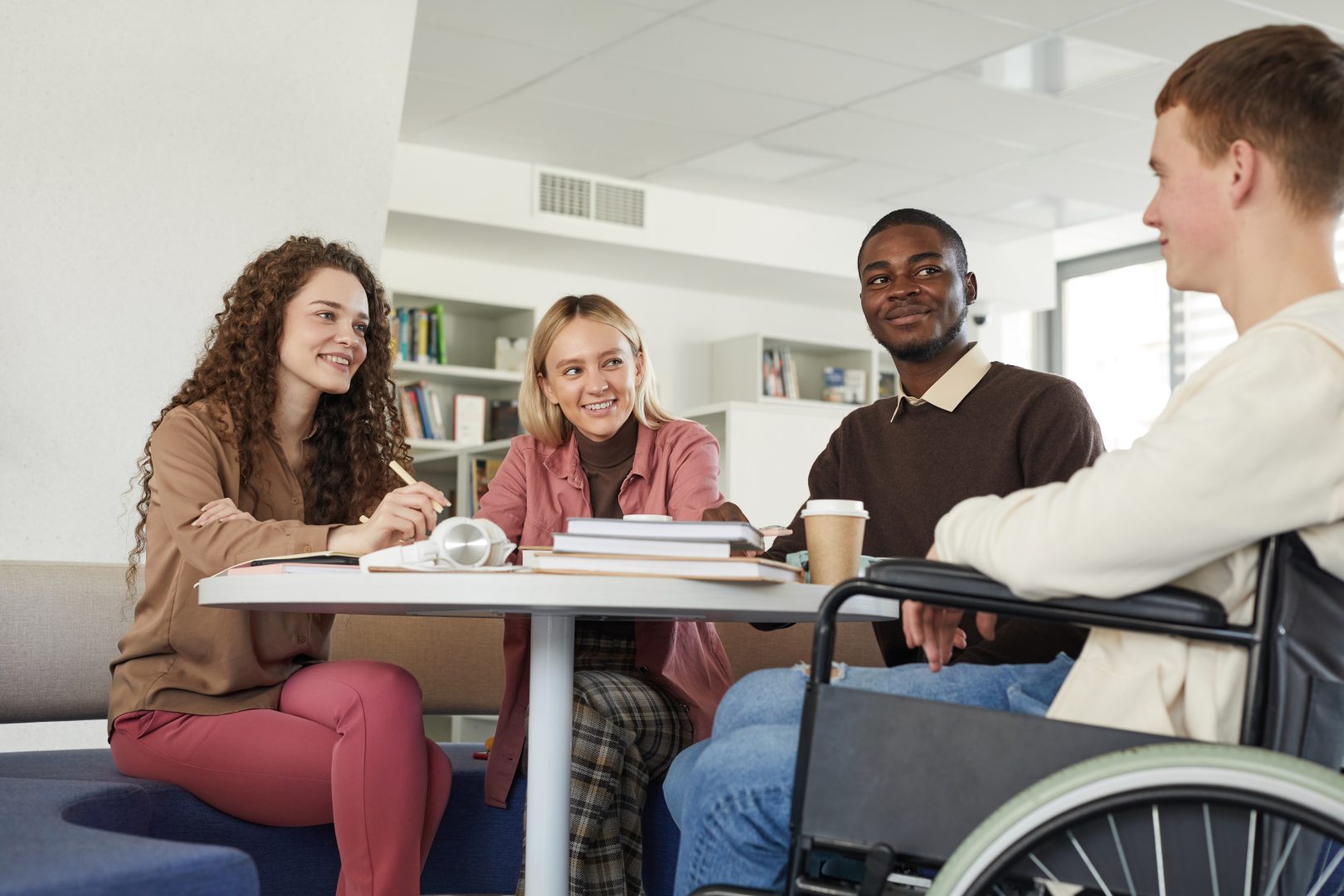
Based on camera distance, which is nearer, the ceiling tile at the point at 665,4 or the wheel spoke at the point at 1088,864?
the wheel spoke at the point at 1088,864

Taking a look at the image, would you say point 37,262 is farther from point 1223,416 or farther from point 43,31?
point 1223,416

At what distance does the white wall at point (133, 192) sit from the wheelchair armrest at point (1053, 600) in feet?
7.65

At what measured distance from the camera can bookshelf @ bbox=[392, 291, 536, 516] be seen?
21.7 ft

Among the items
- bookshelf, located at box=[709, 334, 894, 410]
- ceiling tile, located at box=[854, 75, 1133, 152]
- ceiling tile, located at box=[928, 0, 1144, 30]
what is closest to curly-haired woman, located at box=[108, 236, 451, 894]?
ceiling tile, located at box=[928, 0, 1144, 30]

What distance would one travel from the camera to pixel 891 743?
3.51 feet

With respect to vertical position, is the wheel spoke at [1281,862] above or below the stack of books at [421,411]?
below

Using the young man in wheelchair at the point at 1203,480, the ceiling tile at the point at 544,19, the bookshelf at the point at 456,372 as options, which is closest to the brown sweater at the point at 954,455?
the young man in wheelchair at the point at 1203,480

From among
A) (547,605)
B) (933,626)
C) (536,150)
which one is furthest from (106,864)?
(536,150)

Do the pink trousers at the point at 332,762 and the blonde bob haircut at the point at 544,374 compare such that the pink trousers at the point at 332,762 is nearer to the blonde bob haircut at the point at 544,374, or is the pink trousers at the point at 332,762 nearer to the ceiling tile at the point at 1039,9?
the blonde bob haircut at the point at 544,374

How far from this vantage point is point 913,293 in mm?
2266

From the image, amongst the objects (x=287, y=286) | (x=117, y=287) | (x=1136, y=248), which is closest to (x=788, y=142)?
(x=1136, y=248)

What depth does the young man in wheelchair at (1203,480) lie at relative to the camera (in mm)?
989

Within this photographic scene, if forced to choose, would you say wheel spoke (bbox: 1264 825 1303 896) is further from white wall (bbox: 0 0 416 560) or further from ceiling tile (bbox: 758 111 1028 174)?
ceiling tile (bbox: 758 111 1028 174)

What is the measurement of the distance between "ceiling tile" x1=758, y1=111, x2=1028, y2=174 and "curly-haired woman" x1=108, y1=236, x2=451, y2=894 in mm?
4104
